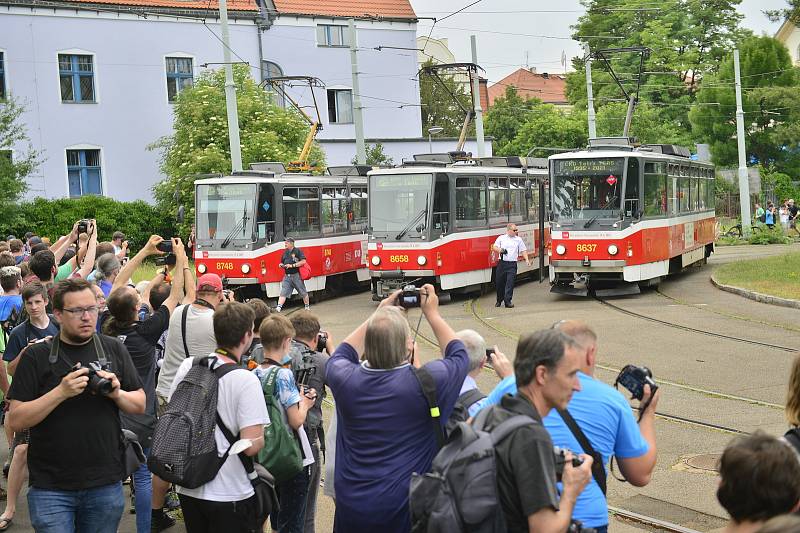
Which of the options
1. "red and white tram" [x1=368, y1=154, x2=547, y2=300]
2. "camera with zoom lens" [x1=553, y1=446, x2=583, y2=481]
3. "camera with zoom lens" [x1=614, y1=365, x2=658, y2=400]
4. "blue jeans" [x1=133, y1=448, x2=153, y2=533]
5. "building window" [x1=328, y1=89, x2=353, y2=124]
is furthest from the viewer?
"building window" [x1=328, y1=89, x2=353, y2=124]

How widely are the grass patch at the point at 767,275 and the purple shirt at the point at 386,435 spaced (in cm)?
1827

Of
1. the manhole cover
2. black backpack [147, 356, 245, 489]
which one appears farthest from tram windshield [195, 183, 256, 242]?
black backpack [147, 356, 245, 489]

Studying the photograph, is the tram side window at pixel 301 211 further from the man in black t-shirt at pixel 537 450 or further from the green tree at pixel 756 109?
the green tree at pixel 756 109

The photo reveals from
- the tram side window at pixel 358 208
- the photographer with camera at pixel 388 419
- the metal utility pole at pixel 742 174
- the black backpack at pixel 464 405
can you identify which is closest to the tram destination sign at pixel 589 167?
the tram side window at pixel 358 208

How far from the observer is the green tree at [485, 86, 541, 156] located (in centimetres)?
7644

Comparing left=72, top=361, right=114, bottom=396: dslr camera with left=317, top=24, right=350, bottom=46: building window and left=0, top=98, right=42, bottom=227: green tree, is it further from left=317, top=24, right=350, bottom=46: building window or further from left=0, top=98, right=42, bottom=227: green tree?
left=317, top=24, right=350, bottom=46: building window

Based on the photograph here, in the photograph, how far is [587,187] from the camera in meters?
23.2

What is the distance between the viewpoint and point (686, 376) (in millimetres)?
14297

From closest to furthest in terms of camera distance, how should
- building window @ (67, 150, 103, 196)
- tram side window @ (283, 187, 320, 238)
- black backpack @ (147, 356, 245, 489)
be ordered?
black backpack @ (147, 356, 245, 489), tram side window @ (283, 187, 320, 238), building window @ (67, 150, 103, 196)

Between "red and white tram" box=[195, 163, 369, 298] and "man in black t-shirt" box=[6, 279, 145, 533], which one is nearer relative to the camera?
"man in black t-shirt" box=[6, 279, 145, 533]

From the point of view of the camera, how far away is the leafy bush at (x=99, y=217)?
38.5 metres

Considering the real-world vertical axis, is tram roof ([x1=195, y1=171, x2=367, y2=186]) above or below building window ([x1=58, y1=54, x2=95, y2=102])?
below

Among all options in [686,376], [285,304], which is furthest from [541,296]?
[686,376]

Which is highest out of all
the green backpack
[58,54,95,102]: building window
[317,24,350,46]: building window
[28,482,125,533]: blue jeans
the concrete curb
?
[317,24,350,46]: building window
